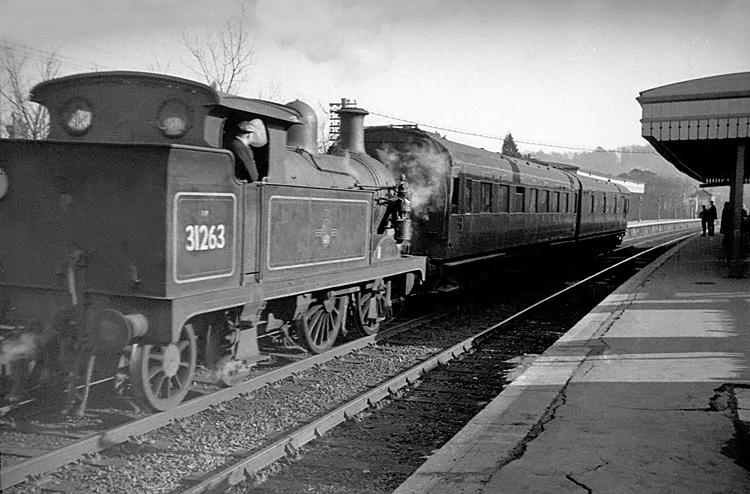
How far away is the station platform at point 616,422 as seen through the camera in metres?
3.96

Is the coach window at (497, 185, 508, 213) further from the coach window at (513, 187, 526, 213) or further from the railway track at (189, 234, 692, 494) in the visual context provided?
the railway track at (189, 234, 692, 494)

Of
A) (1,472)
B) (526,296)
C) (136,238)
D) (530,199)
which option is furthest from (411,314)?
(1,472)

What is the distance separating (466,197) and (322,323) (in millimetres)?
4837

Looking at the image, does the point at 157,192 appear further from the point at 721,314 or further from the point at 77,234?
the point at 721,314

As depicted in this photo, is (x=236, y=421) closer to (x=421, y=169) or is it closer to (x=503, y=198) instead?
(x=421, y=169)

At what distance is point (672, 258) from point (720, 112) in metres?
7.97

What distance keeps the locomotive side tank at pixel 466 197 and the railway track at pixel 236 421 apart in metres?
3.67

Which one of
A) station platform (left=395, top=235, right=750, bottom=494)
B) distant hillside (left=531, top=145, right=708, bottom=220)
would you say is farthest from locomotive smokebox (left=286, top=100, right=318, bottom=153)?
distant hillside (left=531, top=145, right=708, bottom=220)

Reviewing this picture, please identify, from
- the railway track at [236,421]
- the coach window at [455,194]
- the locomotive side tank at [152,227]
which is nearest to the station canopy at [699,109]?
the coach window at [455,194]

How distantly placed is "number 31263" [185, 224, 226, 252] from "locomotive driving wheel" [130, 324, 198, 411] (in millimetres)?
684

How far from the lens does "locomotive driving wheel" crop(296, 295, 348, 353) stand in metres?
7.43

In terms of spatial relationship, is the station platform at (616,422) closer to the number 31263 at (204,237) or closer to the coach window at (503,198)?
the number 31263 at (204,237)

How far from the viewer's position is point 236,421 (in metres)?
5.54

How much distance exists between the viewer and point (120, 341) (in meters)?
4.96
